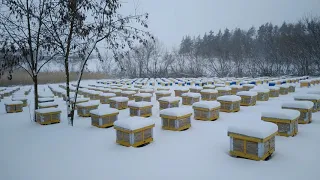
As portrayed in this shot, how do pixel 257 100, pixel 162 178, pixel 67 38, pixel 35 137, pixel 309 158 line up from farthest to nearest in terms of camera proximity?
pixel 257 100 < pixel 67 38 < pixel 35 137 < pixel 309 158 < pixel 162 178

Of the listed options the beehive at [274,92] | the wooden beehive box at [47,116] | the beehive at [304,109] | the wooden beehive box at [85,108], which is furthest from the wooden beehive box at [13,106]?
the beehive at [274,92]

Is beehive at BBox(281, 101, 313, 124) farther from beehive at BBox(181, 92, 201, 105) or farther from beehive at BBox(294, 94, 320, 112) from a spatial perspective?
beehive at BBox(181, 92, 201, 105)

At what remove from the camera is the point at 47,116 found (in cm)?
1134

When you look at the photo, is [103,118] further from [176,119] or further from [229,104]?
[229,104]

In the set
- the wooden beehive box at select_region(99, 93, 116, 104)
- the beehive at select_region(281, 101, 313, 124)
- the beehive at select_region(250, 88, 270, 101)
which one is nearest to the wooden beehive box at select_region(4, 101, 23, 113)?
the wooden beehive box at select_region(99, 93, 116, 104)

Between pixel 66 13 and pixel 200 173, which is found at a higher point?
pixel 66 13

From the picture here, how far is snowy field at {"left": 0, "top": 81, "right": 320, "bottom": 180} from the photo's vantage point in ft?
17.7

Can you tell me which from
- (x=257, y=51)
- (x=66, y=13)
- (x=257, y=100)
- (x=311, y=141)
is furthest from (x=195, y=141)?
(x=257, y=51)

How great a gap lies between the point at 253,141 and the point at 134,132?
3.84 meters

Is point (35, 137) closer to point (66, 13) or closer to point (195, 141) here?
point (66, 13)

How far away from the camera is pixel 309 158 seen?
19.7ft

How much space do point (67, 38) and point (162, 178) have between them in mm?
8712

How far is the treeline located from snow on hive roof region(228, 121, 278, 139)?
43574 mm

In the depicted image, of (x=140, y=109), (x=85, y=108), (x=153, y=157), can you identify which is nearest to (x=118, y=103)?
(x=85, y=108)
